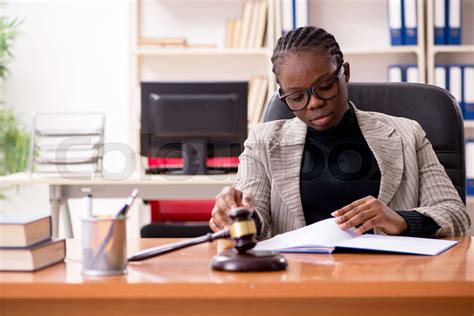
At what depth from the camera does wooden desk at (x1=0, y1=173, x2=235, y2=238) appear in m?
3.17

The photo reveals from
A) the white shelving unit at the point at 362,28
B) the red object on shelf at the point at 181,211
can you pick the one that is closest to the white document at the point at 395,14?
the white shelving unit at the point at 362,28

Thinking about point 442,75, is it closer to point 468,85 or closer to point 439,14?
point 468,85

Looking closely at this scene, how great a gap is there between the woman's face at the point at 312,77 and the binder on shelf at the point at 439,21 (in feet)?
8.02

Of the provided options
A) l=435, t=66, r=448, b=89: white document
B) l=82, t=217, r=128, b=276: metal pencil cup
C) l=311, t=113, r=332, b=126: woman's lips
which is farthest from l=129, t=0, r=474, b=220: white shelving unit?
l=82, t=217, r=128, b=276: metal pencil cup

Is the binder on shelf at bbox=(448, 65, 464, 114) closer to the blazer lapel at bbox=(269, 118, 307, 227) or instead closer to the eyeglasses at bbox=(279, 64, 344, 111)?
the blazer lapel at bbox=(269, 118, 307, 227)

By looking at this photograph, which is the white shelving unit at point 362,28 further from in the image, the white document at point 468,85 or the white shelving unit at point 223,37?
the white document at point 468,85

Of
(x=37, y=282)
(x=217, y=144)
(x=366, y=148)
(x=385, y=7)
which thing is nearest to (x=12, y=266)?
(x=37, y=282)

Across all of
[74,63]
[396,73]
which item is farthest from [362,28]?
[74,63]

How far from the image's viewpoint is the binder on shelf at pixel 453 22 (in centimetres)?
397

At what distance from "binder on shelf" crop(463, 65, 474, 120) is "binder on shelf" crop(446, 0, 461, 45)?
7.6 inches

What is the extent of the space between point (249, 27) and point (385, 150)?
2429 mm

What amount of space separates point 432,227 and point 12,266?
0.87 m

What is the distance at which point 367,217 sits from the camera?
1457mm

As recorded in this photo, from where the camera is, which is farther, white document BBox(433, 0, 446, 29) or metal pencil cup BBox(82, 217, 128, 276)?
white document BBox(433, 0, 446, 29)
